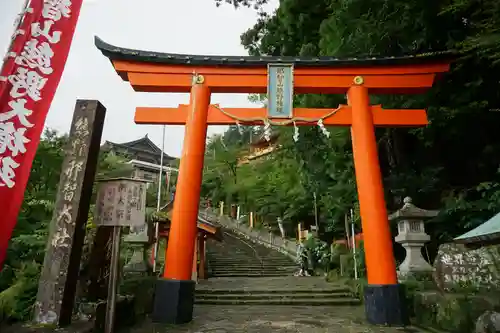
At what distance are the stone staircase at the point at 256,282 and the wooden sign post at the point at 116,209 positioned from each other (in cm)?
556

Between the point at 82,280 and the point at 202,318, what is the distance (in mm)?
2930

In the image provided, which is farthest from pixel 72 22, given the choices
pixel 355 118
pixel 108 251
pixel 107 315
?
pixel 355 118

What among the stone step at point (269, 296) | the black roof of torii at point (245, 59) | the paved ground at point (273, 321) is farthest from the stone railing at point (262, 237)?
the black roof of torii at point (245, 59)

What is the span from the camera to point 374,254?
21.0ft

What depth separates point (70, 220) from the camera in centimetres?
451

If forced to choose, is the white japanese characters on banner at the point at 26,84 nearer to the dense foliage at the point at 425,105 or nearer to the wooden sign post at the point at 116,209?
the wooden sign post at the point at 116,209

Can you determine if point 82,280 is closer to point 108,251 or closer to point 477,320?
point 108,251

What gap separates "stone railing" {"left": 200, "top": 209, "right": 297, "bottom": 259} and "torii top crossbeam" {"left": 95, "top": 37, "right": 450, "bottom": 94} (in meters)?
14.4

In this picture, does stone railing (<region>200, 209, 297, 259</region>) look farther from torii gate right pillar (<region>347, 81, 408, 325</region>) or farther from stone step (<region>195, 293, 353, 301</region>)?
torii gate right pillar (<region>347, 81, 408, 325</region>)

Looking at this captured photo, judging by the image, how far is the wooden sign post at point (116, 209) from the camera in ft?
15.8

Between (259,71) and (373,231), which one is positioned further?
(259,71)

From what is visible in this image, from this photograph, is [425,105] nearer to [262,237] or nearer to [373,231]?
[373,231]

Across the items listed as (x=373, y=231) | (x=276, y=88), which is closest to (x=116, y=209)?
(x=276, y=88)

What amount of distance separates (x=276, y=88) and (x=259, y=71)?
60 centimetres
